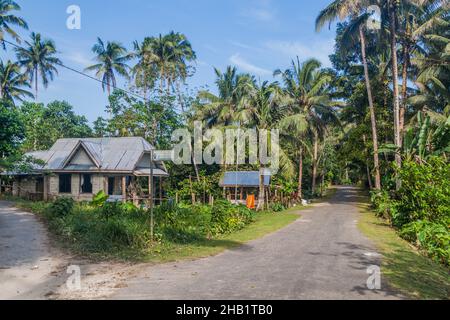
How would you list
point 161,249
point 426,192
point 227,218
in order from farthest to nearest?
point 227,218 < point 426,192 < point 161,249

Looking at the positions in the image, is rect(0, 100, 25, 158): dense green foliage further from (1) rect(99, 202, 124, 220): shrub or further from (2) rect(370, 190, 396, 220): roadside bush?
(2) rect(370, 190, 396, 220): roadside bush

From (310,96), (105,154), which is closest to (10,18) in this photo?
(105,154)

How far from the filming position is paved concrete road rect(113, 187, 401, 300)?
21.2 feet

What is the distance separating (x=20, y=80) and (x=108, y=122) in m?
15.6

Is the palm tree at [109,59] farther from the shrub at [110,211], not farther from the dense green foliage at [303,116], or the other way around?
the shrub at [110,211]

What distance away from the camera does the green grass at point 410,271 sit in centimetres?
691

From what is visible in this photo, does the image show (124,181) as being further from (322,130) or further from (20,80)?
(20,80)

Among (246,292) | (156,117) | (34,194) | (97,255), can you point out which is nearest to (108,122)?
(156,117)

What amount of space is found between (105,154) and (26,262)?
19.3 metres

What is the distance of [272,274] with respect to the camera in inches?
307

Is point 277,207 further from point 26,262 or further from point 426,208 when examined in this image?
point 26,262

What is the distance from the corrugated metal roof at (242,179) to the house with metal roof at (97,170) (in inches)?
196

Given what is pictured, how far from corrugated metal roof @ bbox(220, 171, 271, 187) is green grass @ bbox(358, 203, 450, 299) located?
1286cm

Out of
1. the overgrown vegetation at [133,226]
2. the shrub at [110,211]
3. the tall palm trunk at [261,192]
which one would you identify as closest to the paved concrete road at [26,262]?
the overgrown vegetation at [133,226]
